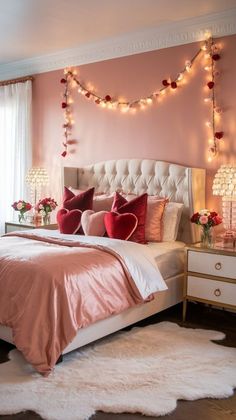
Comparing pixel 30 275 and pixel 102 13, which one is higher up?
pixel 102 13

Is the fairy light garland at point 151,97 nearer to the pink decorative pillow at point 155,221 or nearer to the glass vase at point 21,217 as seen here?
the pink decorative pillow at point 155,221

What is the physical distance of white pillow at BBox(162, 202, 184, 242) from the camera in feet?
13.5

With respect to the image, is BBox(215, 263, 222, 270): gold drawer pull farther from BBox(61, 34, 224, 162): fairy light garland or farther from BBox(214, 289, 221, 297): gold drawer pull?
BBox(61, 34, 224, 162): fairy light garland

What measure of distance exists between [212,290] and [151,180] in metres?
1.45

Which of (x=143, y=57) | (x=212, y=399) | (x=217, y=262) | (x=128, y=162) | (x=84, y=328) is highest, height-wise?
(x=143, y=57)

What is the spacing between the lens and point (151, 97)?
4566 mm

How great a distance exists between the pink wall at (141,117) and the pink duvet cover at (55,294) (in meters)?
1.59

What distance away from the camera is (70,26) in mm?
4305

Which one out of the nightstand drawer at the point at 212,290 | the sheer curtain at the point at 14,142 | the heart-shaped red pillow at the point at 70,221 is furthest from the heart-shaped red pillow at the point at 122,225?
the sheer curtain at the point at 14,142

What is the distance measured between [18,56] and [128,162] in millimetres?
2210

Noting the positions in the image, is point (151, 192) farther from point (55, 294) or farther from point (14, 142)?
point (14, 142)

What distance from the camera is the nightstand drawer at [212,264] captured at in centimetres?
344

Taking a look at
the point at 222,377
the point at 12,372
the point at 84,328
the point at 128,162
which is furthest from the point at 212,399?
the point at 128,162

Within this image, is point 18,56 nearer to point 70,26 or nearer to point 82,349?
point 70,26
